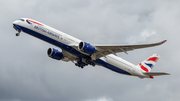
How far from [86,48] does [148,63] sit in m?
19.1

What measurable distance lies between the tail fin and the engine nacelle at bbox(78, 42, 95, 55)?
14866 millimetres

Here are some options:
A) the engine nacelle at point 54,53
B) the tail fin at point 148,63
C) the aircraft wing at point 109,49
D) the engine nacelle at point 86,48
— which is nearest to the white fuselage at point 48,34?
the aircraft wing at point 109,49

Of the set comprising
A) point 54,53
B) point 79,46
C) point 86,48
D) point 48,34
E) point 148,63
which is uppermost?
point 148,63

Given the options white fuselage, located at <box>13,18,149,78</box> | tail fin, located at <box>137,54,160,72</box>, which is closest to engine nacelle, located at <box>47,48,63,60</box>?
white fuselage, located at <box>13,18,149,78</box>

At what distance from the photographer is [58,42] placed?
46.7 meters

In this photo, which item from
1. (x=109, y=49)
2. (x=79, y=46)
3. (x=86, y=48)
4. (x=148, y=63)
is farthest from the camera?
(x=148, y=63)

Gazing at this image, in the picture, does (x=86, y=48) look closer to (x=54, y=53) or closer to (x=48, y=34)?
(x=48, y=34)

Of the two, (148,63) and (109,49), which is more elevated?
(148,63)

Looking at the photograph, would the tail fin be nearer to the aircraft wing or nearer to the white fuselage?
the aircraft wing

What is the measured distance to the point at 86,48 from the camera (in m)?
45.8

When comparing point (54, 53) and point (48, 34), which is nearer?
point (48, 34)

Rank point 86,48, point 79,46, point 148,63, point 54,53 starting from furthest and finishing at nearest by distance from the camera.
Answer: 1. point 148,63
2. point 54,53
3. point 79,46
4. point 86,48

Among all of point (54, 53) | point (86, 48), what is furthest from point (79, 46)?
point (54, 53)

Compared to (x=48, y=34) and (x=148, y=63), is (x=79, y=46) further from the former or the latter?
(x=148, y=63)
